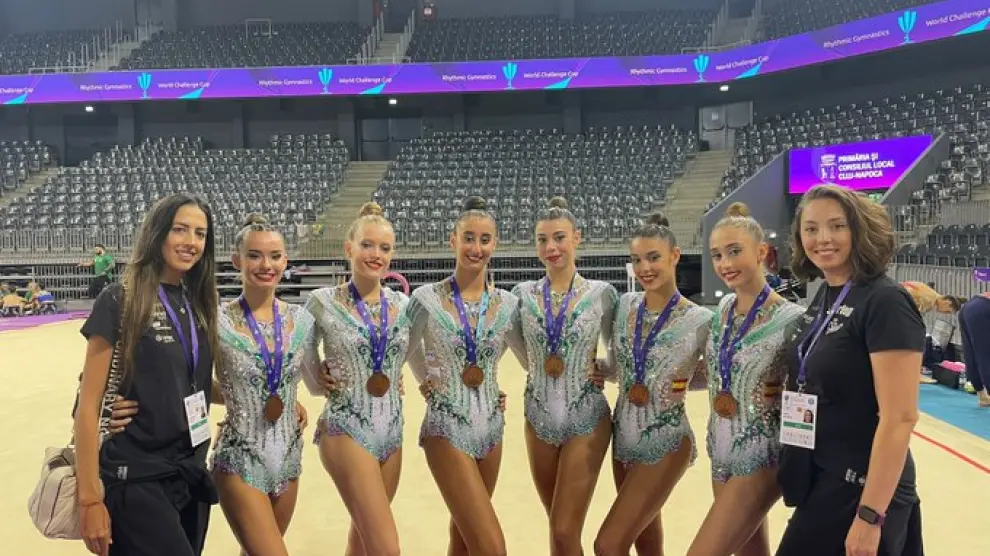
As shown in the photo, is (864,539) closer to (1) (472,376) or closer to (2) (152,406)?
(1) (472,376)

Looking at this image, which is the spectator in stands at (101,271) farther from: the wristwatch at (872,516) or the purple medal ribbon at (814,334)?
the wristwatch at (872,516)

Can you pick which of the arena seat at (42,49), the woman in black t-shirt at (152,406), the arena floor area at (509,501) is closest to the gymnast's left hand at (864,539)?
the arena floor area at (509,501)

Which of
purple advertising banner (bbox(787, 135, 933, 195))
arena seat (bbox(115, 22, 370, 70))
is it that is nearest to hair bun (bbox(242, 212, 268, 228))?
purple advertising banner (bbox(787, 135, 933, 195))

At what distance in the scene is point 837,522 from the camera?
6.55ft

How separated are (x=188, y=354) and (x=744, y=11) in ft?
79.7

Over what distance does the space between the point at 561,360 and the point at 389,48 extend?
Answer: 72.6 feet

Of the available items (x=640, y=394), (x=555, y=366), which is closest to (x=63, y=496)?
(x=555, y=366)

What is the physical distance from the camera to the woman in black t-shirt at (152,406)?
209 cm

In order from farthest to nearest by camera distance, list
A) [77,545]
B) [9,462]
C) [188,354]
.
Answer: [9,462]
[77,545]
[188,354]

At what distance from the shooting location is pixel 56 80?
2031 centimetres

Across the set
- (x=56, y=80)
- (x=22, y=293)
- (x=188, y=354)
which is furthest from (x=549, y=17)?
(x=188, y=354)

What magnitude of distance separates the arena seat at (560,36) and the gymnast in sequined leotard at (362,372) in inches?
766

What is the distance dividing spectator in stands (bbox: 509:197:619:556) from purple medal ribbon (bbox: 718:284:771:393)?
1.95 feet

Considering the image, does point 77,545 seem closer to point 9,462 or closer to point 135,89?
point 9,462
